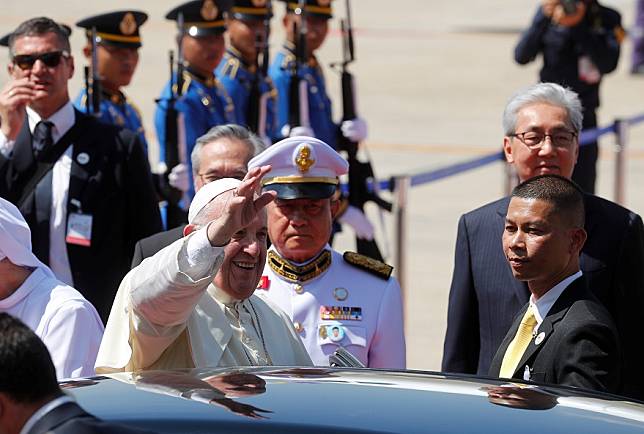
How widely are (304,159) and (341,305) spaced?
1.53ft

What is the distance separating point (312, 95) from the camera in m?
9.31

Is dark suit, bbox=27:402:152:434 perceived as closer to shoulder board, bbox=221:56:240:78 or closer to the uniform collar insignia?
the uniform collar insignia

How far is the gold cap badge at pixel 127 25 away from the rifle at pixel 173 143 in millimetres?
260

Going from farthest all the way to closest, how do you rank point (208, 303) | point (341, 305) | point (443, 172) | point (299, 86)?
1. point (299, 86)
2. point (443, 172)
3. point (341, 305)
4. point (208, 303)

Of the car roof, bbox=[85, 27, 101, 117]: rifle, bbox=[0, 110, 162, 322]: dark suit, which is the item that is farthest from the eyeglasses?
bbox=[85, 27, 101, 117]: rifle

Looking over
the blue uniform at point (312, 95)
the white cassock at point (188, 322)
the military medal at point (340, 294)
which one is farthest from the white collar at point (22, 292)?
the blue uniform at point (312, 95)

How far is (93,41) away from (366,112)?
34.1 ft

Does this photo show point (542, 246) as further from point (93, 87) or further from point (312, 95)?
point (312, 95)

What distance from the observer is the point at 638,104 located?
18656 millimetres

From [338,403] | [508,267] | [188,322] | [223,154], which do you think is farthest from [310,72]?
[338,403]

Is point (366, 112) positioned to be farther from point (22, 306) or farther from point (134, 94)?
point (22, 306)

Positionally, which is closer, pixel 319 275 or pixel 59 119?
pixel 319 275

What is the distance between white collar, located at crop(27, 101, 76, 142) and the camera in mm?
6031

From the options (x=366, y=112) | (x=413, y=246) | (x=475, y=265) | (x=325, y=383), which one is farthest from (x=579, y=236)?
(x=366, y=112)
